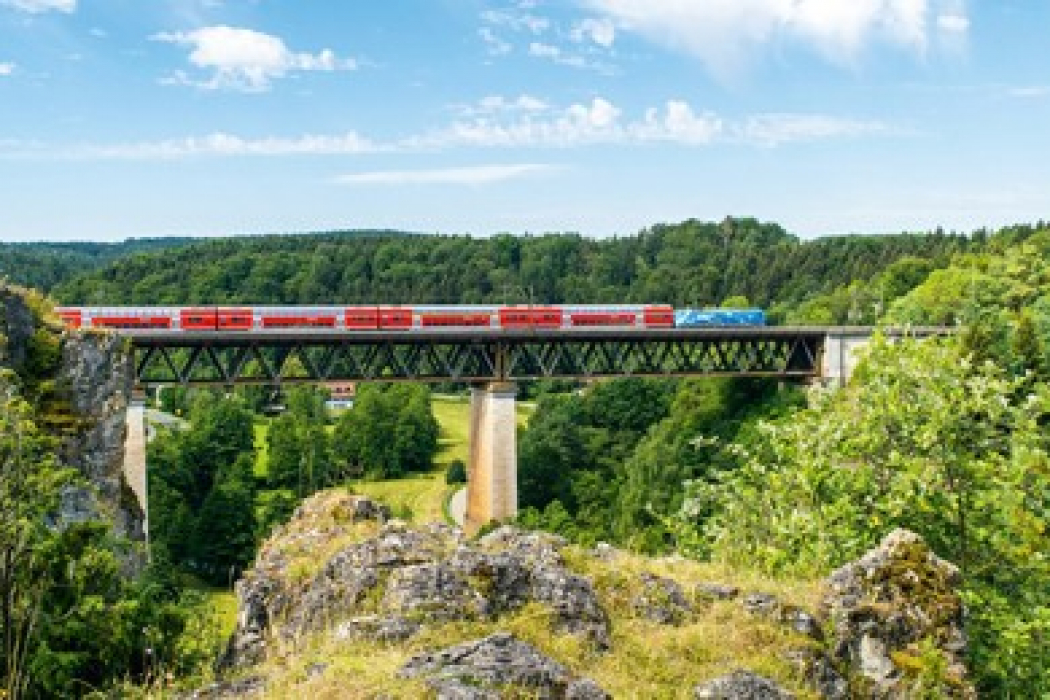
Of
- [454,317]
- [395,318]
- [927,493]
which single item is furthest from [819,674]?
[454,317]

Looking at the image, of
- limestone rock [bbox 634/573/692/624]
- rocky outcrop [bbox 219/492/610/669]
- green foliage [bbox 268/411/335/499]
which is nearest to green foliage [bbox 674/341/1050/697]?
limestone rock [bbox 634/573/692/624]

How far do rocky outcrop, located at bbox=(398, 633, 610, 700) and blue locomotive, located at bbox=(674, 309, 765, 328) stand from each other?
6735 centimetres

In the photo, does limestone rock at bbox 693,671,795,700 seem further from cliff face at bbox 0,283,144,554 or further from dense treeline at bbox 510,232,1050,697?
cliff face at bbox 0,283,144,554

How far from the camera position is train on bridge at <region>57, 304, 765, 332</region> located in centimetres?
5631

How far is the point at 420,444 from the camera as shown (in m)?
108

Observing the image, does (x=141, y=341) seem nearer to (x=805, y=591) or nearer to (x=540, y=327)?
(x=540, y=327)

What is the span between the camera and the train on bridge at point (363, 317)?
56312mm

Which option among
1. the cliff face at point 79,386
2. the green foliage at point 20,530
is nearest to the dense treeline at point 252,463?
the cliff face at point 79,386

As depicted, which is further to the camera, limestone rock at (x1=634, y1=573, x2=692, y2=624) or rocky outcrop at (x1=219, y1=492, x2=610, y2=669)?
limestone rock at (x1=634, y1=573, x2=692, y2=624)

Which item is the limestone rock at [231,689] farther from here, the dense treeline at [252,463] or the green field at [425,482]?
the green field at [425,482]

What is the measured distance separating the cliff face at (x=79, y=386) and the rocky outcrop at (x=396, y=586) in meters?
14.4

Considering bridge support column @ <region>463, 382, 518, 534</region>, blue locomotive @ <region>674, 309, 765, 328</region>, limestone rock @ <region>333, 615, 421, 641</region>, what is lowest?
bridge support column @ <region>463, 382, 518, 534</region>

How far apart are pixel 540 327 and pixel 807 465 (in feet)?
158

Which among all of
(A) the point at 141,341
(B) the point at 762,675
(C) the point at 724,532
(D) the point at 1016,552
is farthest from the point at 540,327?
(B) the point at 762,675
